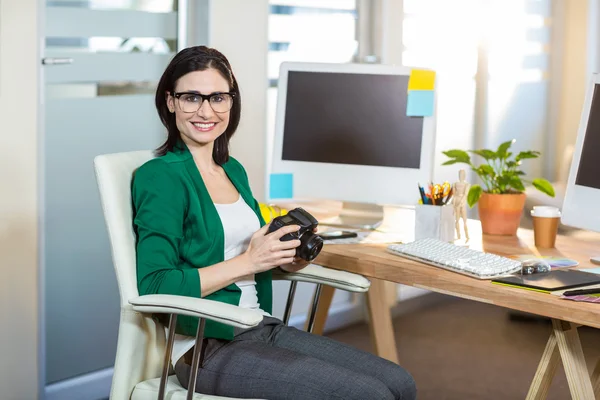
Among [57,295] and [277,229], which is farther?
[57,295]

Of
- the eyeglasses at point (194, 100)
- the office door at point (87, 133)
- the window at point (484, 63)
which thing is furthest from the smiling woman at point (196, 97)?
the window at point (484, 63)

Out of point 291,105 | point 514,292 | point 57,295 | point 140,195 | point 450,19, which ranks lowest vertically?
point 57,295

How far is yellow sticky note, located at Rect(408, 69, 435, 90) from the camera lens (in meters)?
2.72

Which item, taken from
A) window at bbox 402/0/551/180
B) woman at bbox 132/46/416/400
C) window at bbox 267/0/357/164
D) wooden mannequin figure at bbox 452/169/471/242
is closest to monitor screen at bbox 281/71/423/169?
wooden mannequin figure at bbox 452/169/471/242

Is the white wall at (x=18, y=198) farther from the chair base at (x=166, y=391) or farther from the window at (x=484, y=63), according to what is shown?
the window at (x=484, y=63)

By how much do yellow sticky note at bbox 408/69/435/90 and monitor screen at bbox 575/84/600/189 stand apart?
50 centimetres

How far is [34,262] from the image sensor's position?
112 inches

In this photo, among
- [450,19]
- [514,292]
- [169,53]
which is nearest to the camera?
[514,292]

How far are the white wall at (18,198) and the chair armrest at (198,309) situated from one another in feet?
3.50

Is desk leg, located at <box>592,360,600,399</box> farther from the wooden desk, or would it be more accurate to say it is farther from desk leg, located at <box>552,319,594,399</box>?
desk leg, located at <box>552,319,594,399</box>

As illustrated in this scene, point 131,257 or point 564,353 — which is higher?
point 131,257

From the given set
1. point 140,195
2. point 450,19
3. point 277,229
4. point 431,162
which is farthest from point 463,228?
point 450,19

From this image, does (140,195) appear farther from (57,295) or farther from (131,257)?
(57,295)

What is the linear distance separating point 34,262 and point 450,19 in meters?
2.66
